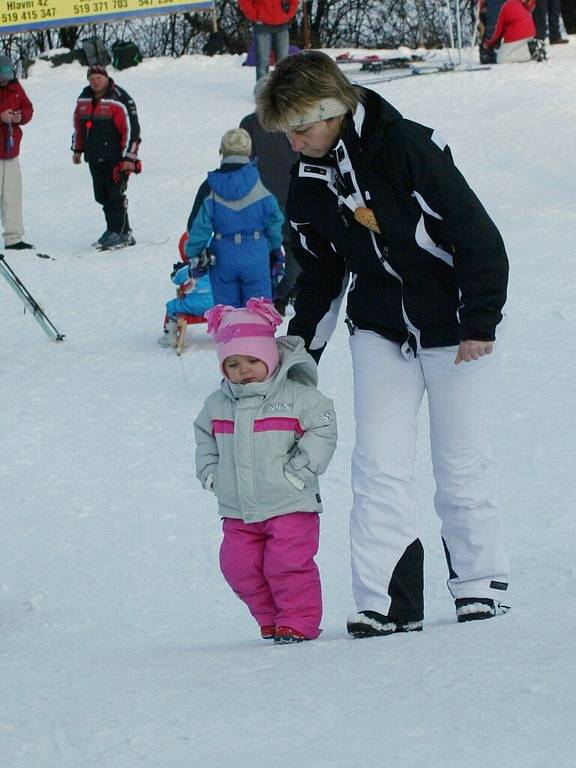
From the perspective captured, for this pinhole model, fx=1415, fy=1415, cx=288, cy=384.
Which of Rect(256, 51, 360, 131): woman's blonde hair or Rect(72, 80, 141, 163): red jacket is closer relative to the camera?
Rect(256, 51, 360, 131): woman's blonde hair

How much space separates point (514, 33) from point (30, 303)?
10904 millimetres

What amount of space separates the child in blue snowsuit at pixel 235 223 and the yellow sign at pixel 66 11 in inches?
435

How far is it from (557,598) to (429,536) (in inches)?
44.4

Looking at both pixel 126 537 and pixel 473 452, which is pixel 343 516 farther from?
pixel 473 452

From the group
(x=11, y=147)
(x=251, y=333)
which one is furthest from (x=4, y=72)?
(x=251, y=333)

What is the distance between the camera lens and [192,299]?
28.5 feet

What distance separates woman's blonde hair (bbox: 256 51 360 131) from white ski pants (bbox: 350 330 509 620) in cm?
63

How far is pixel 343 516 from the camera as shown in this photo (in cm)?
562

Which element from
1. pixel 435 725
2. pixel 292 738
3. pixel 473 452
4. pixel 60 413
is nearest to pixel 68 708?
pixel 292 738

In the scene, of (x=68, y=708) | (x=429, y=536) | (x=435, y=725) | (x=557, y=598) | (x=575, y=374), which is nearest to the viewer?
(x=435, y=725)

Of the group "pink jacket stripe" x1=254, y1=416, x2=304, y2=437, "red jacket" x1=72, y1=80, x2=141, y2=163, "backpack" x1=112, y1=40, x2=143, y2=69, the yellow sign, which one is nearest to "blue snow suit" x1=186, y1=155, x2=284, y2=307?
"pink jacket stripe" x1=254, y1=416, x2=304, y2=437

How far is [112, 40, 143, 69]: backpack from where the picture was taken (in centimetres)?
2131

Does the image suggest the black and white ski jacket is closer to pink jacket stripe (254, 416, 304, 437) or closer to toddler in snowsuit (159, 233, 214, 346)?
pink jacket stripe (254, 416, 304, 437)

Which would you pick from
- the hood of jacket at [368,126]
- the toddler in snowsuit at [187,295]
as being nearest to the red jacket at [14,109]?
the toddler in snowsuit at [187,295]
